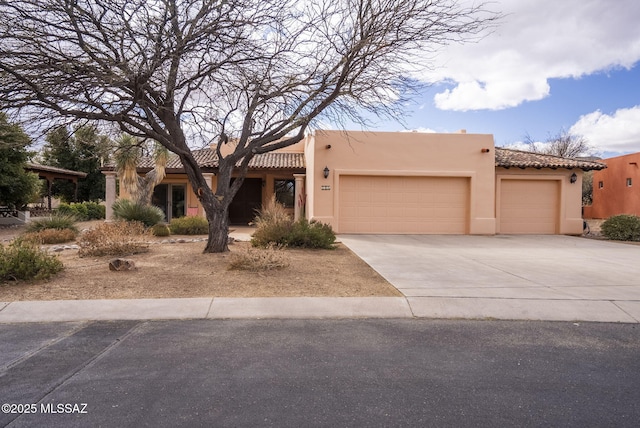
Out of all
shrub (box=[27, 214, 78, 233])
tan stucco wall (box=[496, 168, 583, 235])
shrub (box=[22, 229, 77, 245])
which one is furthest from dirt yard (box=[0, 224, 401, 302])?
tan stucco wall (box=[496, 168, 583, 235])

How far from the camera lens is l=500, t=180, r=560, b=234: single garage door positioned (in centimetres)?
1828

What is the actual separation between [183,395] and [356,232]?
14.0 metres

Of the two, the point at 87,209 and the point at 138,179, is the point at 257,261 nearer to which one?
the point at 138,179

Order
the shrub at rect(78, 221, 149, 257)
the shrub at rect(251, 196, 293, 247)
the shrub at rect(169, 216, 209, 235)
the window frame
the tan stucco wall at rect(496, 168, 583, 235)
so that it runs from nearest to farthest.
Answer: the shrub at rect(78, 221, 149, 257)
the shrub at rect(251, 196, 293, 247)
the shrub at rect(169, 216, 209, 235)
the tan stucco wall at rect(496, 168, 583, 235)
the window frame

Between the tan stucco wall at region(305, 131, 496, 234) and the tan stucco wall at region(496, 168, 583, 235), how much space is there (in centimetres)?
105

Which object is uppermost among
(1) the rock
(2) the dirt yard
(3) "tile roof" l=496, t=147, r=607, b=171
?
(3) "tile roof" l=496, t=147, r=607, b=171

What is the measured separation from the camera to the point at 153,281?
769cm

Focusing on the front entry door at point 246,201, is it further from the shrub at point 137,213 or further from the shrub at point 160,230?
the shrub at point 160,230

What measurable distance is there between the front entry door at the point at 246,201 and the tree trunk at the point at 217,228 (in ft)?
39.7

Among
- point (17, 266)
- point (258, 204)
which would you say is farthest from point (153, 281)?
point (258, 204)

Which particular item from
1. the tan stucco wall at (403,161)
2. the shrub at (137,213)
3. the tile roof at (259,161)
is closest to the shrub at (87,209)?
the tile roof at (259,161)

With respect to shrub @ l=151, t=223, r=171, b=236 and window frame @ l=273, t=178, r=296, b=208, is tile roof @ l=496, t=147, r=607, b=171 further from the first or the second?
shrub @ l=151, t=223, r=171, b=236

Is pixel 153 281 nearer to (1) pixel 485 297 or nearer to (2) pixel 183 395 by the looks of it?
(2) pixel 183 395

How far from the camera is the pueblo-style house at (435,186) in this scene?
1712cm
